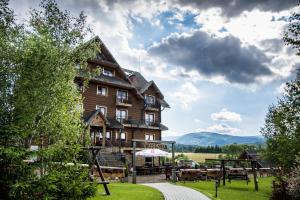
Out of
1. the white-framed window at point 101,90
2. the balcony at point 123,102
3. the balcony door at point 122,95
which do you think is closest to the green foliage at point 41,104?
the white-framed window at point 101,90

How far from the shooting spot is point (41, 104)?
1485 centimetres

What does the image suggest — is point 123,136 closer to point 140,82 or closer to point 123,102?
point 123,102

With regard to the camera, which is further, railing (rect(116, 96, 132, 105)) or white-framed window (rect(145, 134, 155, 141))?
white-framed window (rect(145, 134, 155, 141))

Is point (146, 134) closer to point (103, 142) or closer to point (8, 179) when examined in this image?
point (103, 142)

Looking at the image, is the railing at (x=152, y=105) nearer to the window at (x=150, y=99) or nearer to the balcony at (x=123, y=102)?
the window at (x=150, y=99)

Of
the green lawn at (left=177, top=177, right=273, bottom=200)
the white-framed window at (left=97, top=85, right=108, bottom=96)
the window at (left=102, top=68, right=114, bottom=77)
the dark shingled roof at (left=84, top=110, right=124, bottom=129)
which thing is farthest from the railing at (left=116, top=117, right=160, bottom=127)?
the green lawn at (left=177, top=177, right=273, bottom=200)

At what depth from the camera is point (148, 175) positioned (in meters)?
32.4

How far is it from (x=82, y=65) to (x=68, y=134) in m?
3.94

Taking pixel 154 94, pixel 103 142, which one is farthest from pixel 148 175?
pixel 154 94

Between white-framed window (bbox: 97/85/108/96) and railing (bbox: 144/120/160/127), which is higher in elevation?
white-framed window (bbox: 97/85/108/96)

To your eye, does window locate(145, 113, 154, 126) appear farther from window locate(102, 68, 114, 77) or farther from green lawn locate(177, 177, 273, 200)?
green lawn locate(177, 177, 273, 200)

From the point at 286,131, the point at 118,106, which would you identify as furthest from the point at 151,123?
the point at 286,131

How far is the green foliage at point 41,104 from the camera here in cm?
1072

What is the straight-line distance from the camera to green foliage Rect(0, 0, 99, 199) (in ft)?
35.2
